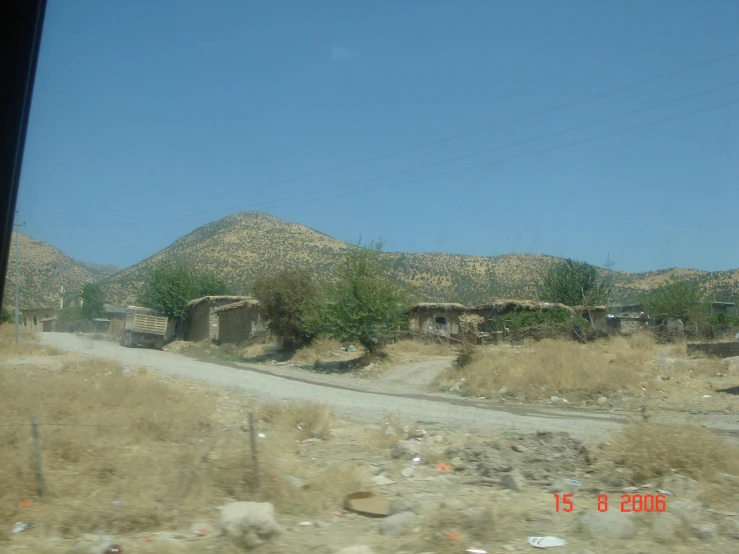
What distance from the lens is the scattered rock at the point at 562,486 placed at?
859cm

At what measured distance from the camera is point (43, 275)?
64250 millimetres

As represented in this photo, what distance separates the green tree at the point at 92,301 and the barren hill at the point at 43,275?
194 cm

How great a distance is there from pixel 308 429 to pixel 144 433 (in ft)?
12.3

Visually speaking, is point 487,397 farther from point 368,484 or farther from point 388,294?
point 368,484

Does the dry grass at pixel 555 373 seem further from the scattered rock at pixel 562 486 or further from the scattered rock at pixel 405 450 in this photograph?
the scattered rock at pixel 562 486

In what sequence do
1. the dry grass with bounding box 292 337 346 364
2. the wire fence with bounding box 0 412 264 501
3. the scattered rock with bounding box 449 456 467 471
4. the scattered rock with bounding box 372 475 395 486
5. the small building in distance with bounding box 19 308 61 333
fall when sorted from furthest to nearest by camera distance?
the small building in distance with bounding box 19 308 61 333
the dry grass with bounding box 292 337 346 364
the scattered rock with bounding box 449 456 467 471
the scattered rock with bounding box 372 475 395 486
the wire fence with bounding box 0 412 264 501

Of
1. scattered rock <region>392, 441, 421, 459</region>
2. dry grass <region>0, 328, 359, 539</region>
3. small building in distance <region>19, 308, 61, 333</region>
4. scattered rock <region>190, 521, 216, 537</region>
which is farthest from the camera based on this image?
small building in distance <region>19, 308, 61, 333</region>

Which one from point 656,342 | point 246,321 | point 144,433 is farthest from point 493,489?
point 246,321

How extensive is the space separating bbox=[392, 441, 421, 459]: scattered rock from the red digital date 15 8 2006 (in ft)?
10.4

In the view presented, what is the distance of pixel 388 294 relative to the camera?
30250mm

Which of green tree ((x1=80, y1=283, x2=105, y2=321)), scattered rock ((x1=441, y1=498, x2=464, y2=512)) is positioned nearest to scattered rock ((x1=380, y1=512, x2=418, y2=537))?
scattered rock ((x1=441, y1=498, x2=464, y2=512))

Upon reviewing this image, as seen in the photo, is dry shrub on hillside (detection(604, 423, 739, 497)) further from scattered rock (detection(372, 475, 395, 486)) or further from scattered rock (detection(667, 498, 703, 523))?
scattered rock (detection(372, 475, 395, 486))

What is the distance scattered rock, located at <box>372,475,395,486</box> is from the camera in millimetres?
9414

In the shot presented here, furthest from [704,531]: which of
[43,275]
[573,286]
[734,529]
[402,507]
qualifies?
[43,275]
